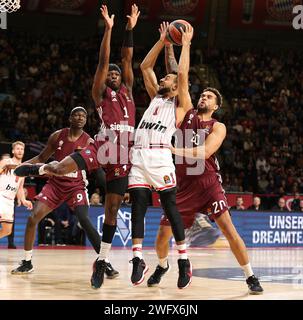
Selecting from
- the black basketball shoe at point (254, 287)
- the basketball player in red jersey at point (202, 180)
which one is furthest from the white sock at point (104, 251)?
the black basketball shoe at point (254, 287)

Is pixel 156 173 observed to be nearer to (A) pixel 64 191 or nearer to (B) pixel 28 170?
(B) pixel 28 170

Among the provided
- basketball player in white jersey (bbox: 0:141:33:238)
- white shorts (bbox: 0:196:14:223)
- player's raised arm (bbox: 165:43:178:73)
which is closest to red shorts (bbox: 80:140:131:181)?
player's raised arm (bbox: 165:43:178:73)

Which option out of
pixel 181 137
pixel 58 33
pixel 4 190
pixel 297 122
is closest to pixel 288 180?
pixel 297 122

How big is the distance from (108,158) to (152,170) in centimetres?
48

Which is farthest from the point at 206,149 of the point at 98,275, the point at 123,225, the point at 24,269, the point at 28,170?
the point at 123,225

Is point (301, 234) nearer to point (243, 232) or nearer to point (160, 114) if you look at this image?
point (243, 232)

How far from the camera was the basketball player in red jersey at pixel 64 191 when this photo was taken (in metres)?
8.10

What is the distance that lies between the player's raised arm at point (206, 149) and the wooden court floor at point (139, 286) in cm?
130

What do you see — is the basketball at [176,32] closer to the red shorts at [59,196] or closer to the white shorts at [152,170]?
the white shorts at [152,170]

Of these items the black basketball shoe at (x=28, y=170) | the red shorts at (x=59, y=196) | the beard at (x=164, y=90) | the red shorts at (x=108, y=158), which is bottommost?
the red shorts at (x=59, y=196)

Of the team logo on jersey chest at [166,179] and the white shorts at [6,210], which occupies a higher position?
the team logo on jersey chest at [166,179]

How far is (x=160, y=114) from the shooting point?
6.59 meters

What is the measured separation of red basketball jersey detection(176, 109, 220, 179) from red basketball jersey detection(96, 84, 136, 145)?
543mm

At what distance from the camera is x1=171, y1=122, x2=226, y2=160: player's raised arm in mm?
6359
